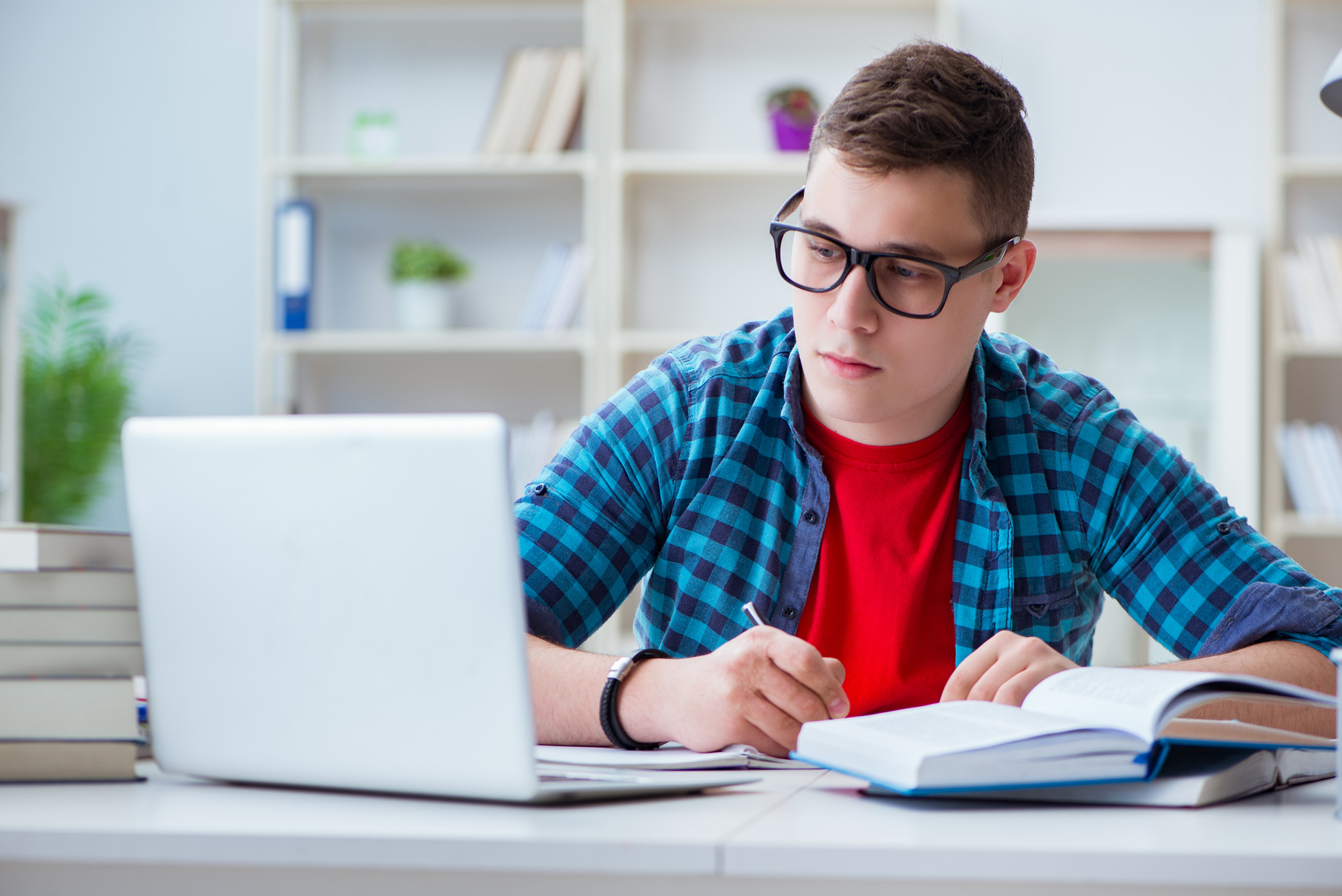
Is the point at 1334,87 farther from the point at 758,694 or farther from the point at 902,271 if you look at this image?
the point at 758,694

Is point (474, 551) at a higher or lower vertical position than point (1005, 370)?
lower

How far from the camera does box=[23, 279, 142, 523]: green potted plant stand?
3.14 m

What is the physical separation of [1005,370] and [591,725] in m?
0.69

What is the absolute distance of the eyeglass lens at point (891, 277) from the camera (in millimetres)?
1199

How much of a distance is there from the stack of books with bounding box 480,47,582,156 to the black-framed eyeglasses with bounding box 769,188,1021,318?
2009 mm

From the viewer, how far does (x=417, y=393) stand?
3346 mm

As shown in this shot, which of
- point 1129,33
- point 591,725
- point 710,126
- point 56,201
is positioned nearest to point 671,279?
point 710,126

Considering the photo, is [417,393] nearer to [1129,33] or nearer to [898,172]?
[1129,33]

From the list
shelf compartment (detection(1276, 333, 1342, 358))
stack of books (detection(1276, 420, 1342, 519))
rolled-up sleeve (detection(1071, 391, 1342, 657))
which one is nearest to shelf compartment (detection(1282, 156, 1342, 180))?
shelf compartment (detection(1276, 333, 1342, 358))

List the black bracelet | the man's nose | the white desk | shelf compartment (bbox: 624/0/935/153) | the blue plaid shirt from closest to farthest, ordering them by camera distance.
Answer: the white desk < the black bracelet < the man's nose < the blue plaid shirt < shelf compartment (bbox: 624/0/935/153)

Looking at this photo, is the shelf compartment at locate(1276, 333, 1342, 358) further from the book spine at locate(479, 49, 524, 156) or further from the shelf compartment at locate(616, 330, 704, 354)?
the book spine at locate(479, 49, 524, 156)

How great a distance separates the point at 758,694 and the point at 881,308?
448mm

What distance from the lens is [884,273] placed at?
120 cm

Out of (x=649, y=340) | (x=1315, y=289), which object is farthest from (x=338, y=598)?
(x=1315, y=289)
